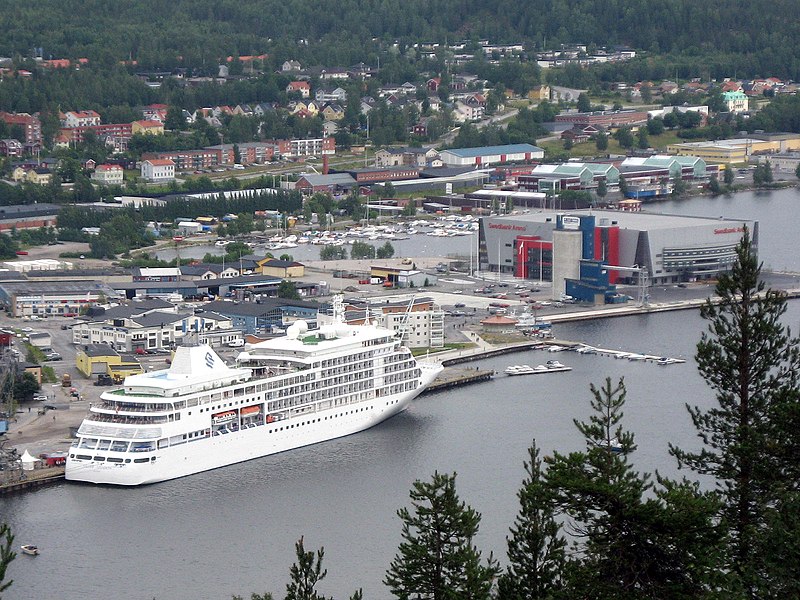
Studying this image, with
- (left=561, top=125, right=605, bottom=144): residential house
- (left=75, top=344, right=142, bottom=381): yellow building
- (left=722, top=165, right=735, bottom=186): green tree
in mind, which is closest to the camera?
(left=75, top=344, right=142, bottom=381): yellow building

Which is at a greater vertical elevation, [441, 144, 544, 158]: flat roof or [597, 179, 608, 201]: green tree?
[441, 144, 544, 158]: flat roof

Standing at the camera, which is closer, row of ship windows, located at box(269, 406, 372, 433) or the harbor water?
the harbor water

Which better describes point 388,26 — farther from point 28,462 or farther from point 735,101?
point 28,462

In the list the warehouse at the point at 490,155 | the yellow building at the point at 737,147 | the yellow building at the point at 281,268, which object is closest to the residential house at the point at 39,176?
the warehouse at the point at 490,155

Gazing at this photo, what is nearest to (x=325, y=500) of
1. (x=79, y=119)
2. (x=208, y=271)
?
(x=208, y=271)

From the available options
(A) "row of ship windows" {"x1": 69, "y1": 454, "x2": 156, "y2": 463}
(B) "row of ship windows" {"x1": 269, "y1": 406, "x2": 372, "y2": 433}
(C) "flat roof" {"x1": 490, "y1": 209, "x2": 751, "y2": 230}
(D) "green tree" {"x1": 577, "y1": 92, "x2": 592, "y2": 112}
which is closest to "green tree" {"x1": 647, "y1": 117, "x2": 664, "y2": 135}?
(D) "green tree" {"x1": 577, "y1": 92, "x2": 592, "y2": 112}

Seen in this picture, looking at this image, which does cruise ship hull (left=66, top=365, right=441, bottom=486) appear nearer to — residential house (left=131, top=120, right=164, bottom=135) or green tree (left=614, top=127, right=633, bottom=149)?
residential house (left=131, top=120, right=164, bottom=135)
